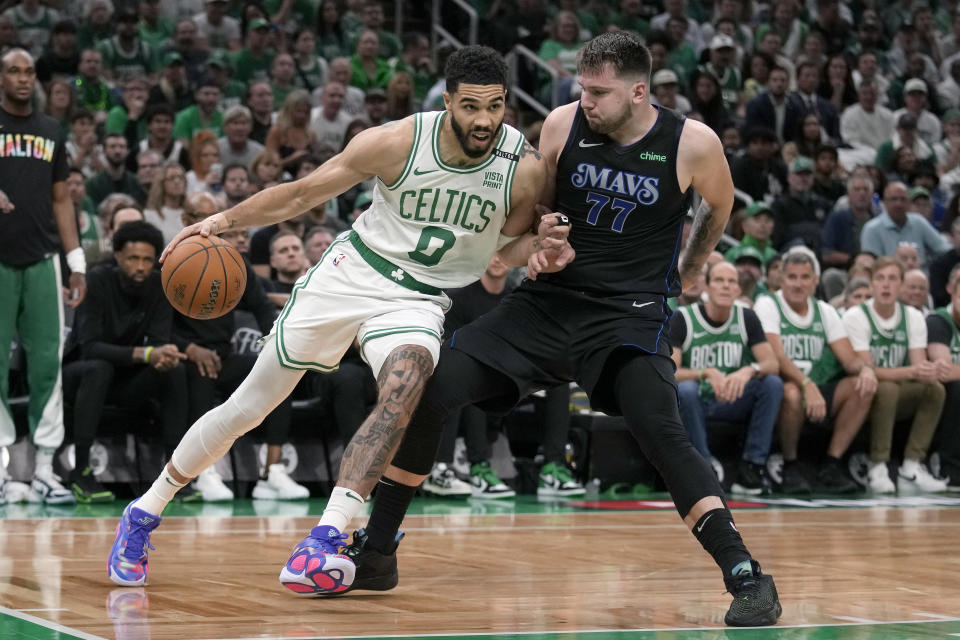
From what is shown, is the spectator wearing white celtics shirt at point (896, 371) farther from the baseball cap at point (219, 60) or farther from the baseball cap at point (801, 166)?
the baseball cap at point (219, 60)

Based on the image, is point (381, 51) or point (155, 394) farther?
point (381, 51)

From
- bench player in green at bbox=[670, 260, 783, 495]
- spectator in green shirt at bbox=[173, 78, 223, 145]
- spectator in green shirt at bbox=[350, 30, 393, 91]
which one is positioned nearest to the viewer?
bench player in green at bbox=[670, 260, 783, 495]

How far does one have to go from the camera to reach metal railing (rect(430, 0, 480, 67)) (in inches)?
624

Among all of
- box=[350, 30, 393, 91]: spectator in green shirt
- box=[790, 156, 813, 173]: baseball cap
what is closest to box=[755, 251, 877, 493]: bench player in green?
box=[790, 156, 813, 173]: baseball cap

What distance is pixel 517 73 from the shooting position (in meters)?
15.8

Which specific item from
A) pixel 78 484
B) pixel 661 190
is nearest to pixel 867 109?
pixel 78 484

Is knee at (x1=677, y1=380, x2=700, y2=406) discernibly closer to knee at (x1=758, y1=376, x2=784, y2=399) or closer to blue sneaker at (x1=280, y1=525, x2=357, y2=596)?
knee at (x1=758, y1=376, x2=784, y2=399)

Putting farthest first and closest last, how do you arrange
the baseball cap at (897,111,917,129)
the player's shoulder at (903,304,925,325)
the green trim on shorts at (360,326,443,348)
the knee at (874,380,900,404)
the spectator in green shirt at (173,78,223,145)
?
the baseball cap at (897,111,917,129)
the spectator in green shirt at (173,78,223,145)
the player's shoulder at (903,304,925,325)
the knee at (874,380,900,404)
the green trim on shorts at (360,326,443,348)

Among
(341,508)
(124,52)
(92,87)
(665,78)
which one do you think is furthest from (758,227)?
(341,508)

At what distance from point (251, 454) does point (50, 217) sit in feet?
6.67

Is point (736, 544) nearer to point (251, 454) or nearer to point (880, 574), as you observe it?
point (880, 574)

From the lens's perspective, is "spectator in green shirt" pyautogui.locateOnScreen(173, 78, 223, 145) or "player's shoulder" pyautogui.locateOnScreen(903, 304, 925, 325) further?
"spectator in green shirt" pyautogui.locateOnScreen(173, 78, 223, 145)

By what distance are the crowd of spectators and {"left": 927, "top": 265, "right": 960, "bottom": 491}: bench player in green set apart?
0.02 meters

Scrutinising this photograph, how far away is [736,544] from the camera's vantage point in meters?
4.67
